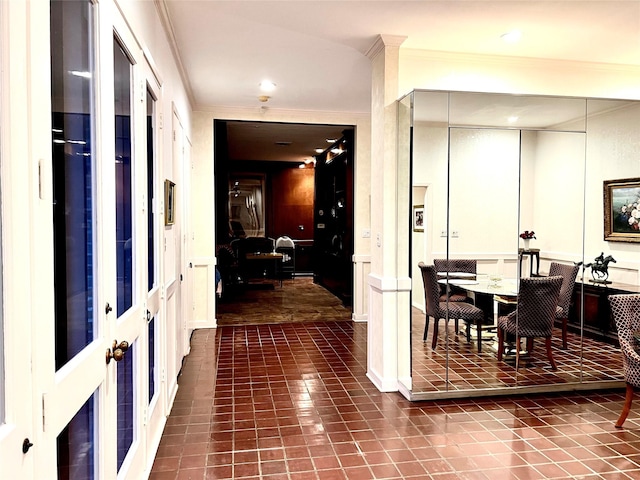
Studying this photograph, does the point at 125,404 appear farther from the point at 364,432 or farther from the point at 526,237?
the point at 526,237

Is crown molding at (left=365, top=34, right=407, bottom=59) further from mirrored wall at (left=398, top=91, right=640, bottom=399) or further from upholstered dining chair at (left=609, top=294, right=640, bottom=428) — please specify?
upholstered dining chair at (left=609, top=294, right=640, bottom=428)

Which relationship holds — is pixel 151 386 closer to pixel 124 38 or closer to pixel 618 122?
pixel 124 38

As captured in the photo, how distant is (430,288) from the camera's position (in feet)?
12.1

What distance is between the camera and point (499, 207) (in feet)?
11.9

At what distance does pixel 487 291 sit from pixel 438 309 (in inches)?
17.1

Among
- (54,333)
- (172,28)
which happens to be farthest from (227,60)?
(54,333)

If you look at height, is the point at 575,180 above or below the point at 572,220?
above

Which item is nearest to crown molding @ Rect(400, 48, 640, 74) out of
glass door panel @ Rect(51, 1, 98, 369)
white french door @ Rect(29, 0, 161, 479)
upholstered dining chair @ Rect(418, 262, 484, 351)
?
upholstered dining chair @ Rect(418, 262, 484, 351)

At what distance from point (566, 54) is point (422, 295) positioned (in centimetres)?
237

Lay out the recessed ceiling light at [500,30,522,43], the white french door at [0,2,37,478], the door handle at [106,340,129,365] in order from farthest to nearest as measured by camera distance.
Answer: the recessed ceiling light at [500,30,522,43] < the door handle at [106,340,129,365] < the white french door at [0,2,37,478]

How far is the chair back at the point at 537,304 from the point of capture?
12.2ft

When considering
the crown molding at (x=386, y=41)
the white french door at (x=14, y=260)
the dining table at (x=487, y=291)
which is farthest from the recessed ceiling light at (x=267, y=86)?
the white french door at (x=14, y=260)

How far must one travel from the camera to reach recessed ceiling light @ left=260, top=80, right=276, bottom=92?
4914 mm

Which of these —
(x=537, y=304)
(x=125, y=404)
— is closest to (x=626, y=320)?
(x=537, y=304)
